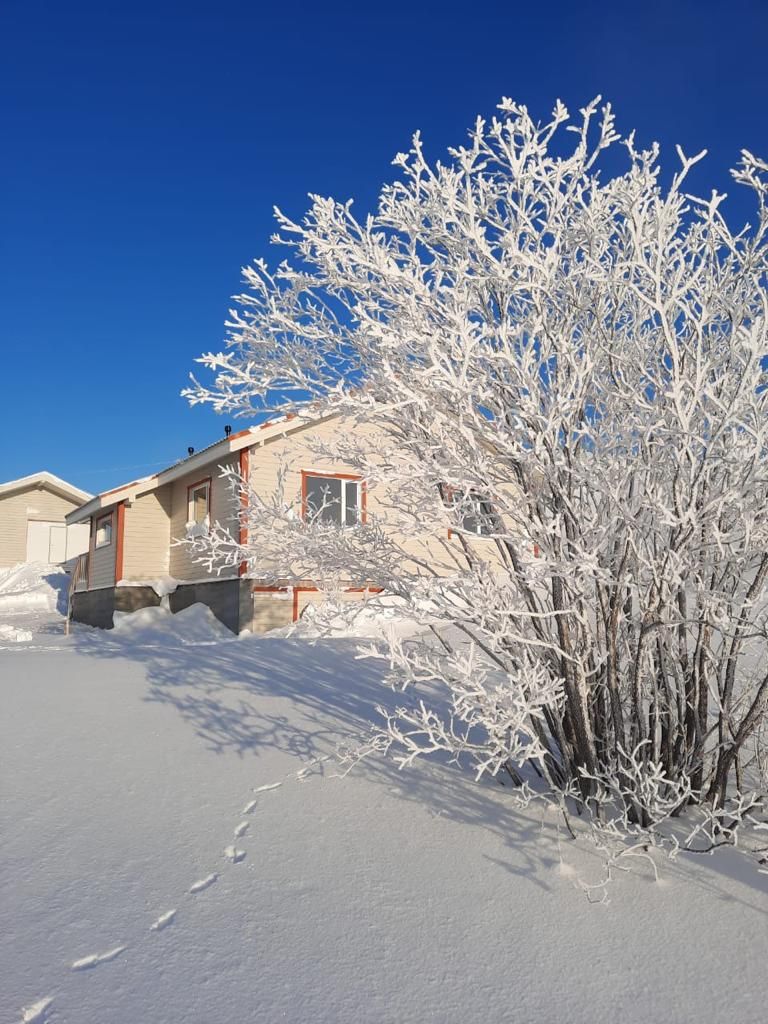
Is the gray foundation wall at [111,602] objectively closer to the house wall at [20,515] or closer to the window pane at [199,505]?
the window pane at [199,505]

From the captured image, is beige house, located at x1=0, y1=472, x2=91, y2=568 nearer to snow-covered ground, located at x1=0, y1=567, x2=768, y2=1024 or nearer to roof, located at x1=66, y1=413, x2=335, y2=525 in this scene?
roof, located at x1=66, y1=413, x2=335, y2=525

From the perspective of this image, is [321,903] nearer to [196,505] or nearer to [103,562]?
[196,505]

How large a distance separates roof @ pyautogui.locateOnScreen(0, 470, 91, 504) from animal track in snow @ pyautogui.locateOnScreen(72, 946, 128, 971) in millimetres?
27906

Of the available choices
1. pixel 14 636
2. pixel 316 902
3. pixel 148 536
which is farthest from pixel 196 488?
pixel 316 902

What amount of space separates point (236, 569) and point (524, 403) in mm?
10847

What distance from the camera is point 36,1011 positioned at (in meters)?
2.35

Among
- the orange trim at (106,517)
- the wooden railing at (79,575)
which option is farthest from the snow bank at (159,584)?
the wooden railing at (79,575)

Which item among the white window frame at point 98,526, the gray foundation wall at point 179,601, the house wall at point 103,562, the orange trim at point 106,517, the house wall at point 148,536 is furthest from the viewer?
the white window frame at point 98,526

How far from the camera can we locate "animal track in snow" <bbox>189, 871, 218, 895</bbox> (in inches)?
124

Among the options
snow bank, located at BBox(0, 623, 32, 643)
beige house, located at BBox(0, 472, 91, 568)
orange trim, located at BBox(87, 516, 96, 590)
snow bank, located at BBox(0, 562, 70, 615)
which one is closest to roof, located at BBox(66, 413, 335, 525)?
orange trim, located at BBox(87, 516, 96, 590)

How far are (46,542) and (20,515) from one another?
1.41 meters

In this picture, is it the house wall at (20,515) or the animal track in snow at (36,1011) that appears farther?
the house wall at (20,515)

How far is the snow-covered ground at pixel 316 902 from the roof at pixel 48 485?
25.2 metres

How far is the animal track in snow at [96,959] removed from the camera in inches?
102
